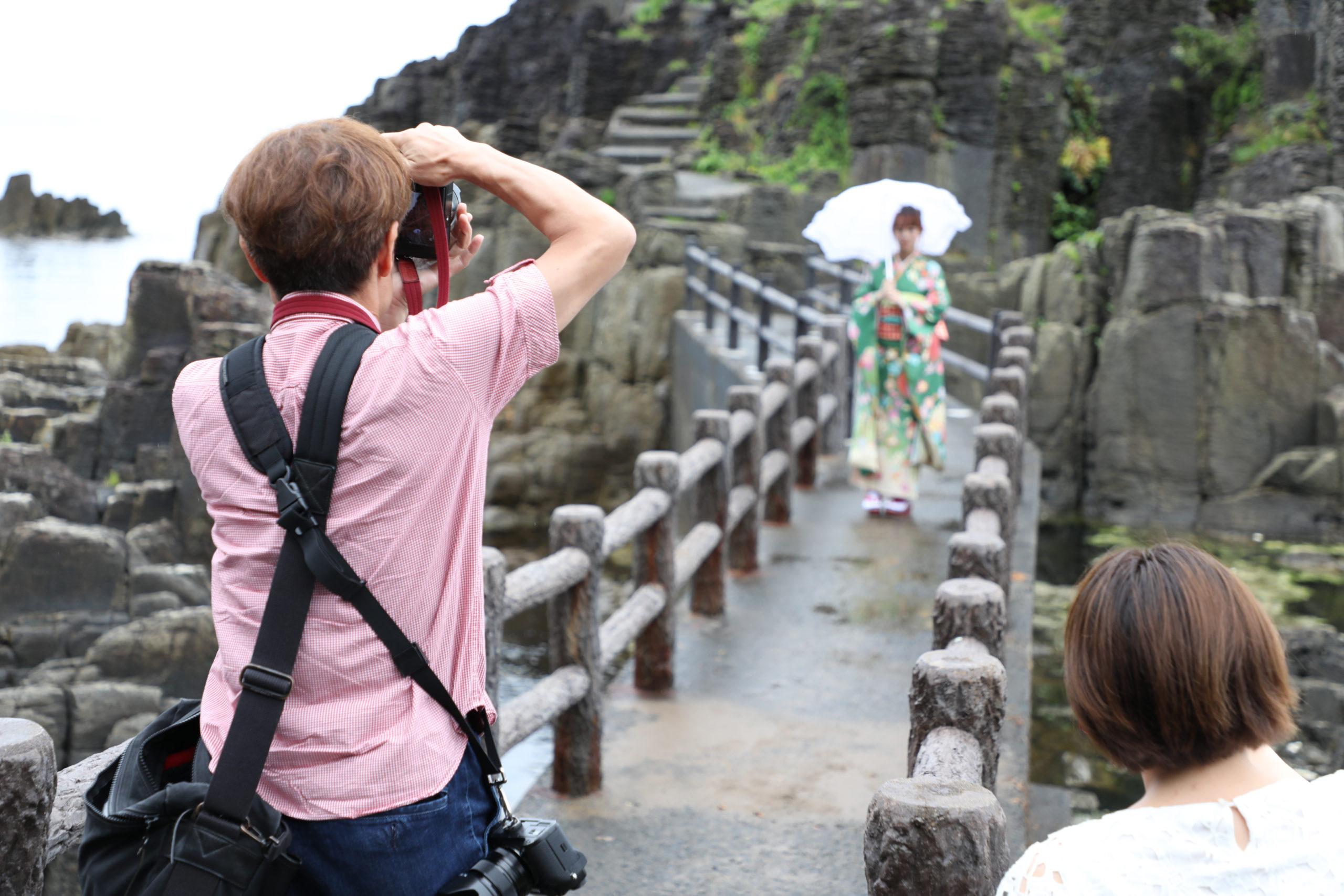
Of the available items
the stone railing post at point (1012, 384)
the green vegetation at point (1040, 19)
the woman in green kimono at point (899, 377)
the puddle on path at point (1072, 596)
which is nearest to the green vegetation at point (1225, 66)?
the green vegetation at point (1040, 19)

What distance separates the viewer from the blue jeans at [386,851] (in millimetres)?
1334

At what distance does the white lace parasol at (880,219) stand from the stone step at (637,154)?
13.4 metres

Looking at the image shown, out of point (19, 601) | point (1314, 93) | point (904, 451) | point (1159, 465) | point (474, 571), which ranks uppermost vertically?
point (1314, 93)

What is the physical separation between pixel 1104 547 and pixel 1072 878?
10.7 meters

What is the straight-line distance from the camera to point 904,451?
640cm

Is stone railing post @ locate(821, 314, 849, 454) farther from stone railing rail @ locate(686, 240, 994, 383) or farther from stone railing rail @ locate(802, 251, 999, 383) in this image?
stone railing rail @ locate(802, 251, 999, 383)

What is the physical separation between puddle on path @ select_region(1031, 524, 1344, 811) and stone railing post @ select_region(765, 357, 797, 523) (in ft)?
5.94

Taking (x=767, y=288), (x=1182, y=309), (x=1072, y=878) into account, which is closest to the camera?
(x=1072, y=878)

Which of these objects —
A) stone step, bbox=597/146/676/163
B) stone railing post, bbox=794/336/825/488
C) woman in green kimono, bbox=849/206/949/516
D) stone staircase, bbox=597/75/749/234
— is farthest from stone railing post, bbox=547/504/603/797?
stone step, bbox=597/146/676/163

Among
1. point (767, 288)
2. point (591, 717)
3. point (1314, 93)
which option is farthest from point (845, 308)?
point (1314, 93)

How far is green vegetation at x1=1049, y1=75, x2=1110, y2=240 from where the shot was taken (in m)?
18.8

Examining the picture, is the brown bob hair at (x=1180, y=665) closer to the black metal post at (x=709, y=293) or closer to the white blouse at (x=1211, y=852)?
the white blouse at (x=1211, y=852)

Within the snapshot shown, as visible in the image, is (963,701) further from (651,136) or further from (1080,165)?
(651,136)

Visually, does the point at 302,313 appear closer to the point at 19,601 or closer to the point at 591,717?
the point at 591,717
